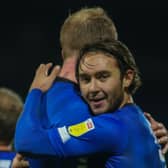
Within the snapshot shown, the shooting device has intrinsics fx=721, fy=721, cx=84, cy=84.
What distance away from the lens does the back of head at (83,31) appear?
8.52 feet

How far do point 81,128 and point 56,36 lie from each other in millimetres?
6737

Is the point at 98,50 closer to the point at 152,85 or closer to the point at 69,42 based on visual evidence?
the point at 69,42

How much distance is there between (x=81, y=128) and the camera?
7.77 ft

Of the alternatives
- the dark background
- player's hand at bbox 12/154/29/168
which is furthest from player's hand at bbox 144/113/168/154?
the dark background

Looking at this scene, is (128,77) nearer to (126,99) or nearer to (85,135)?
(126,99)

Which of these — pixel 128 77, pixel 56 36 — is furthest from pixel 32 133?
pixel 56 36

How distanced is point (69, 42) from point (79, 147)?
44 cm

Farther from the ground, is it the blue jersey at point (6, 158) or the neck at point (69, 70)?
the neck at point (69, 70)

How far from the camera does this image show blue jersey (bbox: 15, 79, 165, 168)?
2.36 meters

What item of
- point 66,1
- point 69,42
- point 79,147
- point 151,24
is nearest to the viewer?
point 79,147

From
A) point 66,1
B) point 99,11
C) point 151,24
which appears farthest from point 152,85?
point 99,11

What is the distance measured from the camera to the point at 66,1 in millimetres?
8797

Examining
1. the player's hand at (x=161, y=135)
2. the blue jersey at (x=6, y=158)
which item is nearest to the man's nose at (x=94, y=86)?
the player's hand at (x=161, y=135)

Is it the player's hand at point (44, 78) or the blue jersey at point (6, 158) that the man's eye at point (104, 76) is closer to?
the player's hand at point (44, 78)
